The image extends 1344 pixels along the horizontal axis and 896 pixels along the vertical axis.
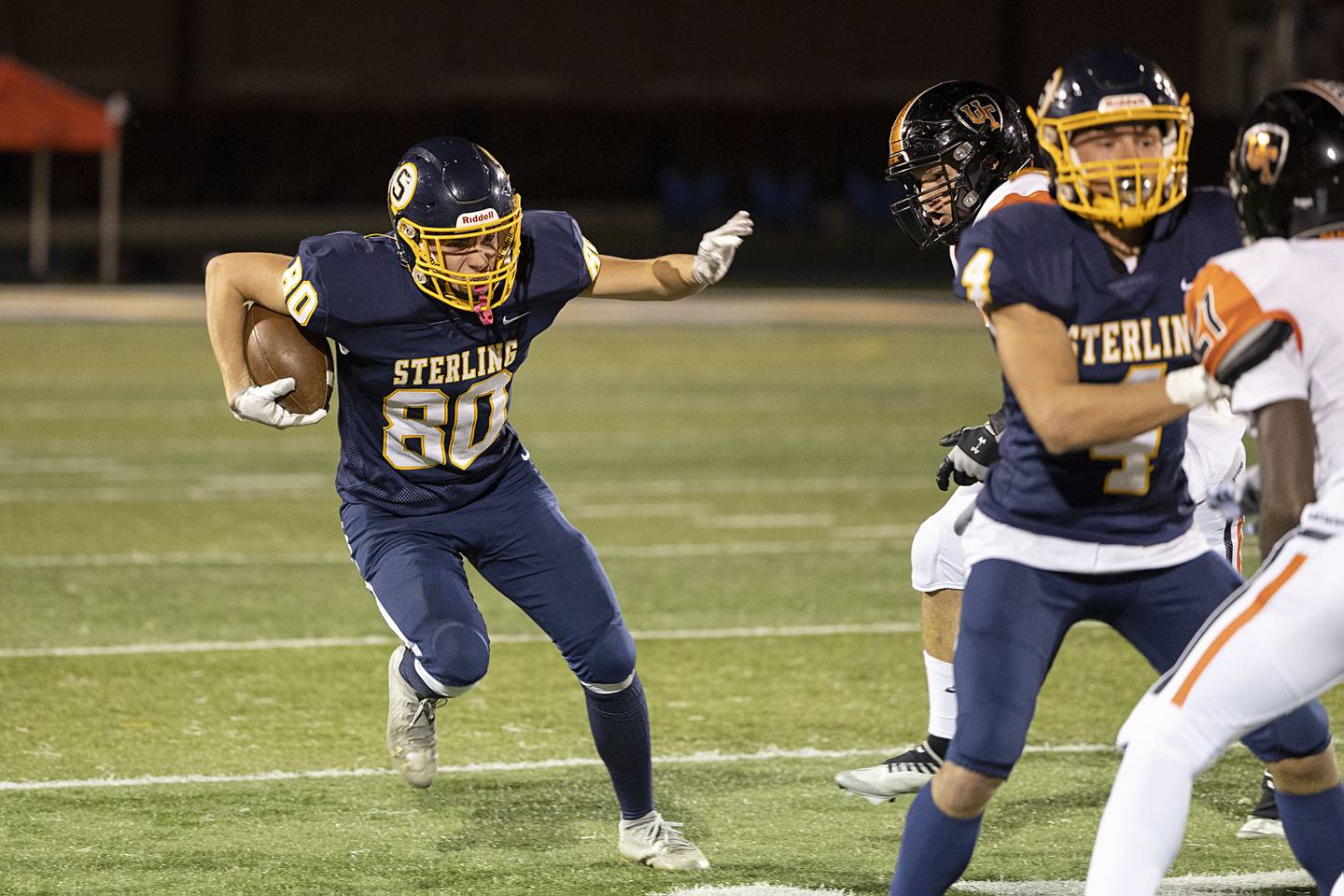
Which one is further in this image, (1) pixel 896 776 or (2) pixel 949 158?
(1) pixel 896 776

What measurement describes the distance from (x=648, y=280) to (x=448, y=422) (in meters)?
0.55

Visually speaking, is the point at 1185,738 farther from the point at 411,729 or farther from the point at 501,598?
Result: the point at 501,598

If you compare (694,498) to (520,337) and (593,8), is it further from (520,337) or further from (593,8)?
(593,8)

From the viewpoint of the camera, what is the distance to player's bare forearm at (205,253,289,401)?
13.6 ft

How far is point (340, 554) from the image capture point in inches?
303

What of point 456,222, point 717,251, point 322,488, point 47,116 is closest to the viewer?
point 456,222

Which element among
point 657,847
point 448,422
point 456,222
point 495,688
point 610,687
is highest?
point 456,222

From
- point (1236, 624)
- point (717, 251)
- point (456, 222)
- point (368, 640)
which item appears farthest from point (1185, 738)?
point (368, 640)

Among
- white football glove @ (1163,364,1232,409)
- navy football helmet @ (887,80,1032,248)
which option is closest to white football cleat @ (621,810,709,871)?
navy football helmet @ (887,80,1032,248)

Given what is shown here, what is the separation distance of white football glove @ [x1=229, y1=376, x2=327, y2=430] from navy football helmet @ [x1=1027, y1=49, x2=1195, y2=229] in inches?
66.8

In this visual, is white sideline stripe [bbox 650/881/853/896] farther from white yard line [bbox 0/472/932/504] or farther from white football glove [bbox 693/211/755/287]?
white yard line [bbox 0/472/932/504]

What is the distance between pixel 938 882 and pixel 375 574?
1478 mm

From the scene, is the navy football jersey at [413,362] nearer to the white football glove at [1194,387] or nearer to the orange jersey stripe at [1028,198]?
the orange jersey stripe at [1028,198]

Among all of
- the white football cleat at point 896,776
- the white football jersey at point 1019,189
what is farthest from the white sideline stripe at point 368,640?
the white football jersey at point 1019,189
